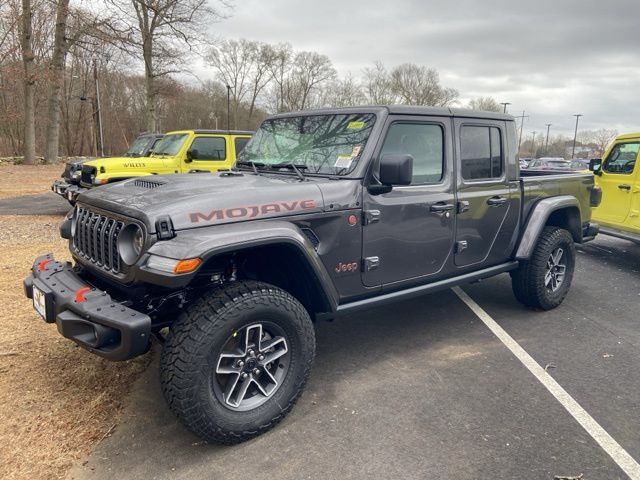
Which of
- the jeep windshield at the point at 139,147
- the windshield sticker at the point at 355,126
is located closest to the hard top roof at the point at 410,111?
the windshield sticker at the point at 355,126

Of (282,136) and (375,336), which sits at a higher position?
(282,136)

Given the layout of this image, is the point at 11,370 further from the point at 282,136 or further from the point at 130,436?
the point at 282,136

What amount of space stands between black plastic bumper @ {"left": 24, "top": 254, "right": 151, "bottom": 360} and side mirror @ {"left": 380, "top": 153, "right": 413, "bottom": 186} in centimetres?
170

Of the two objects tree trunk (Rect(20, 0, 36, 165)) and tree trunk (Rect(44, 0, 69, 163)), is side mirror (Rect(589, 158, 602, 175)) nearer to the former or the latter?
tree trunk (Rect(44, 0, 69, 163))

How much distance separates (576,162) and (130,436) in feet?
87.3

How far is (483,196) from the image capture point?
13.4ft

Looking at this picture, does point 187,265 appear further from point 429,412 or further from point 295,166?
point 429,412

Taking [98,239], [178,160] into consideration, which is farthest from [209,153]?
[98,239]

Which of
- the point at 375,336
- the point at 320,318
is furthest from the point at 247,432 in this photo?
the point at 375,336

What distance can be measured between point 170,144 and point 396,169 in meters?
7.56

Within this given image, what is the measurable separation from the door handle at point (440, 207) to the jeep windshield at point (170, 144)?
265 inches

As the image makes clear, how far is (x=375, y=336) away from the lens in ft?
14.0

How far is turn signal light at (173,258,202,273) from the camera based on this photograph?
239cm

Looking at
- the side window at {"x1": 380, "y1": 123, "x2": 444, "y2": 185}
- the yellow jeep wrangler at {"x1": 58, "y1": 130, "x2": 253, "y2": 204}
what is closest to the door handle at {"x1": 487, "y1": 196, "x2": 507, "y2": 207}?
the side window at {"x1": 380, "y1": 123, "x2": 444, "y2": 185}
